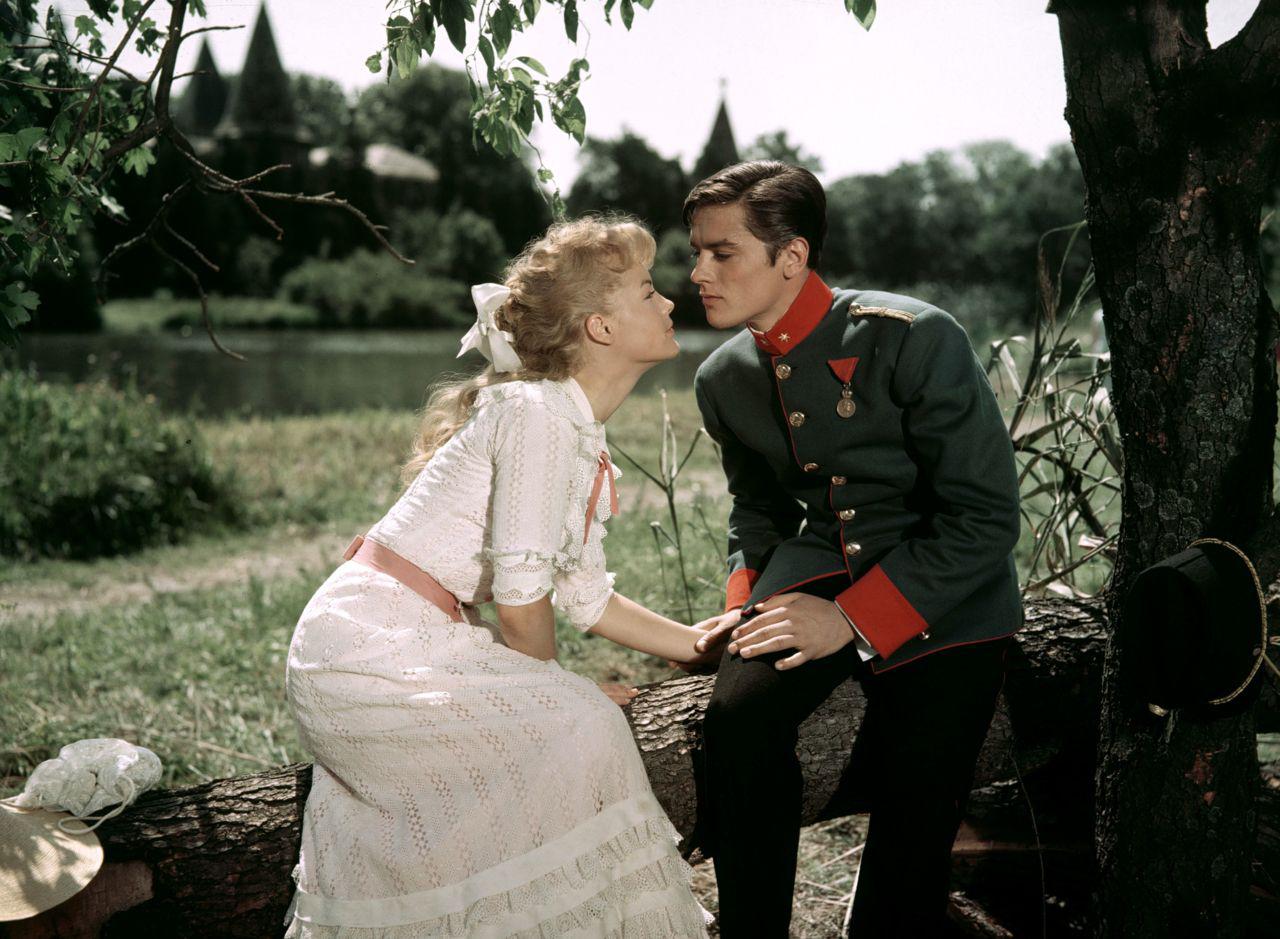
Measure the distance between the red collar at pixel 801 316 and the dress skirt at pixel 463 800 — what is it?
983 millimetres

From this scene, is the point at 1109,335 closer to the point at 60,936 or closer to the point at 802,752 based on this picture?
the point at 802,752

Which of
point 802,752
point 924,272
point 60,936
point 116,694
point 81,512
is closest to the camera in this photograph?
point 60,936

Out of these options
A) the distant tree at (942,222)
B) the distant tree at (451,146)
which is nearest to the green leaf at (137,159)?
the distant tree at (942,222)

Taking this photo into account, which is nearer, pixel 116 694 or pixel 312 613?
pixel 312 613

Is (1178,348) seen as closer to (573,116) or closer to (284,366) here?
(573,116)

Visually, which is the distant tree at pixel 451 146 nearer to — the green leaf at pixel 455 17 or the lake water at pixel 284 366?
the lake water at pixel 284 366

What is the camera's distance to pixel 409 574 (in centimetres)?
237

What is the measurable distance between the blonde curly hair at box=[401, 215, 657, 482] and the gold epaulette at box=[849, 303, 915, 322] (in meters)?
0.51

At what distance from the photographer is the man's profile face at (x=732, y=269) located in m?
2.60

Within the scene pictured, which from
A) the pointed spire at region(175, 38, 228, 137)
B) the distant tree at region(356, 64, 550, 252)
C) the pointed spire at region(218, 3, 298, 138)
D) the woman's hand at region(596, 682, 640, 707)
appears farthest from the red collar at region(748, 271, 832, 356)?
the pointed spire at region(175, 38, 228, 137)

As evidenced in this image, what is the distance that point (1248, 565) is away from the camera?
2.14 metres

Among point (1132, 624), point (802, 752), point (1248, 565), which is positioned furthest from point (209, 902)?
point (1248, 565)

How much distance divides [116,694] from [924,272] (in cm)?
5609

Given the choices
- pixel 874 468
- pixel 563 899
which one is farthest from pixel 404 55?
pixel 563 899
